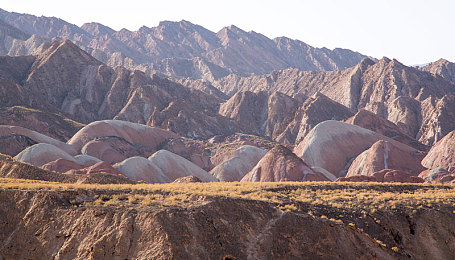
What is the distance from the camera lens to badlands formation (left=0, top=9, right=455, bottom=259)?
24578mm

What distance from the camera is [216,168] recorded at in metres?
104

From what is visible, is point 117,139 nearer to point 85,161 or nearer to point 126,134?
point 126,134

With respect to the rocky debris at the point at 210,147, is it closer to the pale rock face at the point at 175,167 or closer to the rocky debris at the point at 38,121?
the pale rock face at the point at 175,167

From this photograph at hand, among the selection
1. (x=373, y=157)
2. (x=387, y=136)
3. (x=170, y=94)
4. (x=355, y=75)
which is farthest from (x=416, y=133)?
(x=170, y=94)

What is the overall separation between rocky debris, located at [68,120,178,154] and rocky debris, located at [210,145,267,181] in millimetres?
22818

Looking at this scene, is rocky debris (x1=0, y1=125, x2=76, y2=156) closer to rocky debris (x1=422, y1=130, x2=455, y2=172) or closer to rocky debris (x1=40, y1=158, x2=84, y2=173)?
Result: rocky debris (x1=40, y1=158, x2=84, y2=173)

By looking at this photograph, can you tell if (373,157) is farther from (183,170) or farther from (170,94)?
(170,94)

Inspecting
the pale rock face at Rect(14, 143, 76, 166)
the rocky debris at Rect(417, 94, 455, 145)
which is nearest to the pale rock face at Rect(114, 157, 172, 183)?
the pale rock face at Rect(14, 143, 76, 166)

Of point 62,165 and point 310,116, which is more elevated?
point 310,116

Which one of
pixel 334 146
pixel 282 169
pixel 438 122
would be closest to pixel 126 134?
pixel 334 146

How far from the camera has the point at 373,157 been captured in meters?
93.9

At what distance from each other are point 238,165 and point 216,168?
4.17 m

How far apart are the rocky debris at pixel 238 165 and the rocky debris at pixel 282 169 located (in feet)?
50.9

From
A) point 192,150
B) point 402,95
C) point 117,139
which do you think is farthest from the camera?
point 402,95
